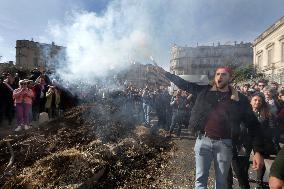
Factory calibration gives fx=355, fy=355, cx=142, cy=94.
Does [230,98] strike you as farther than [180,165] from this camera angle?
No

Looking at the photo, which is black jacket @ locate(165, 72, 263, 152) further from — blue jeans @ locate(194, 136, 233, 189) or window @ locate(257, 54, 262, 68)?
window @ locate(257, 54, 262, 68)

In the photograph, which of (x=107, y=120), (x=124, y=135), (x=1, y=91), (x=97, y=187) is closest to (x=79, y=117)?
(x=107, y=120)

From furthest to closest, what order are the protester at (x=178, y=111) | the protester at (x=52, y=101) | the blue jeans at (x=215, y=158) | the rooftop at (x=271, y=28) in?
1. the rooftop at (x=271, y=28)
2. the protester at (x=52, y=101)
3. the protester at (x=178, y=111)
4. the blue jeans at (x=215, y=158)

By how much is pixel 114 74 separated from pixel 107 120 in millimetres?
7947

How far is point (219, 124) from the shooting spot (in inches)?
177

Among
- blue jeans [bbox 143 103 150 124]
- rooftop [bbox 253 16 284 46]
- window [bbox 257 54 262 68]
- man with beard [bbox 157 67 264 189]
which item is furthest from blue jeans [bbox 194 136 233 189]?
window [bbox 257 54 262 68]

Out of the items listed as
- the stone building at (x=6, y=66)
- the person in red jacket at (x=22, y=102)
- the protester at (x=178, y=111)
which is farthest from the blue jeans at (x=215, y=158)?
the stone building at (x=6, y=66)

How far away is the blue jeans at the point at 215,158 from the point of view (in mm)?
4465

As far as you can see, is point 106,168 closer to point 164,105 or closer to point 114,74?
point 164,105

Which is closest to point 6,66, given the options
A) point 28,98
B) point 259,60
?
point 28,98

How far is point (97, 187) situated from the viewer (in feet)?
20.9

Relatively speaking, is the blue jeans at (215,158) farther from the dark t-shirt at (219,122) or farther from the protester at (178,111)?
the protester at (178,111)

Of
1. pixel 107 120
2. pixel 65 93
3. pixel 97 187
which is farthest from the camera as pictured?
pixel 65 93

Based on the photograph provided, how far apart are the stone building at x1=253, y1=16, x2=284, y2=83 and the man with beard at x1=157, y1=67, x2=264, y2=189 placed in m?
31.2
